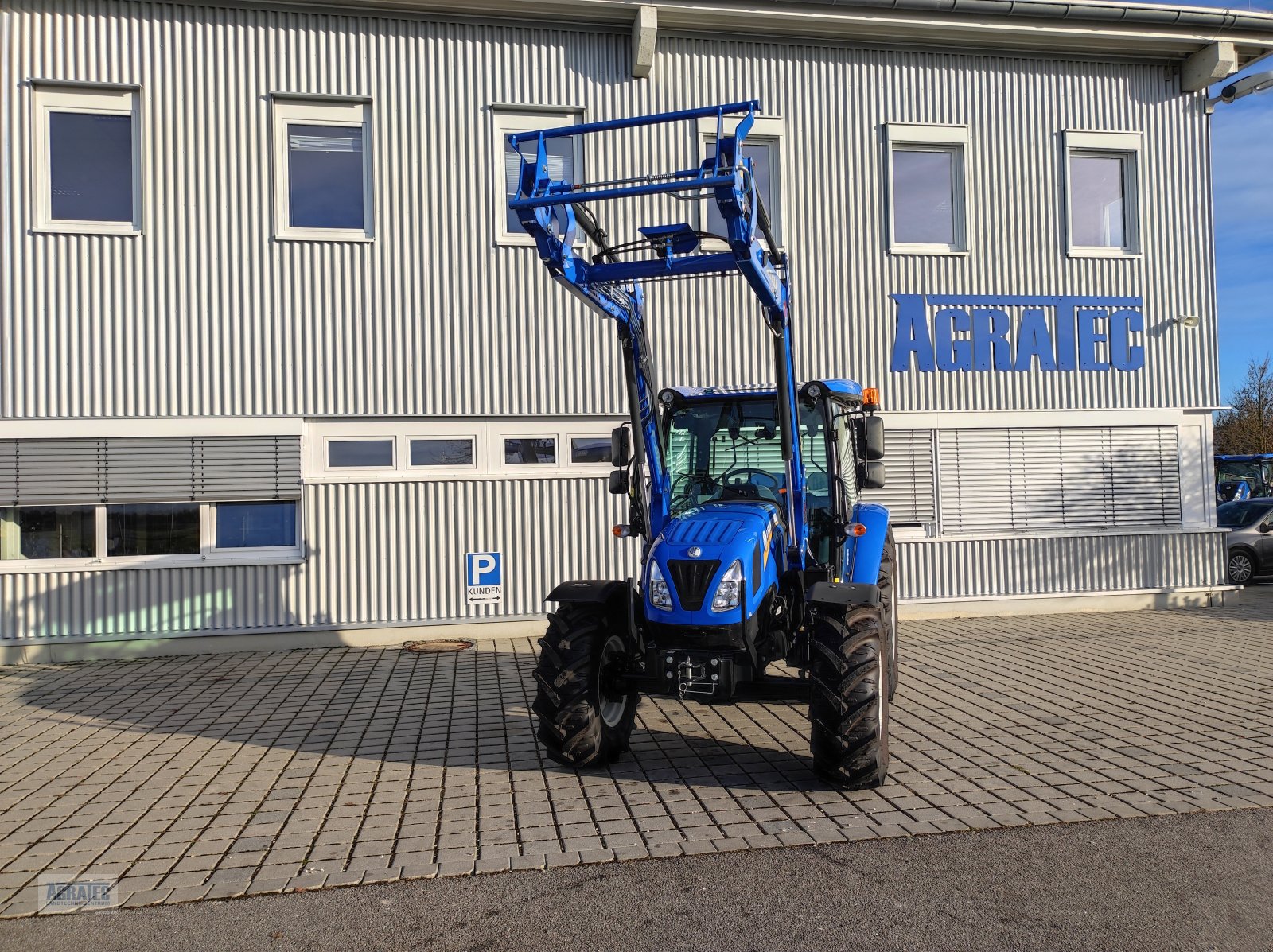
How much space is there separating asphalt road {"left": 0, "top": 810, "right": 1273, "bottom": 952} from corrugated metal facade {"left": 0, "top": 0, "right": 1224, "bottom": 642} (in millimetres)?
6916

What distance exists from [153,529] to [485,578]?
3.53m

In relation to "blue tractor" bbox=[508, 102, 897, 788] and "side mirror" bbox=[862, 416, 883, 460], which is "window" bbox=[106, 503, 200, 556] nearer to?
"blue tractor" bbox=[508, 102, 897, 788]

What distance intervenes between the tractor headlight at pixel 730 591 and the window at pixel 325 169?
23.8ft

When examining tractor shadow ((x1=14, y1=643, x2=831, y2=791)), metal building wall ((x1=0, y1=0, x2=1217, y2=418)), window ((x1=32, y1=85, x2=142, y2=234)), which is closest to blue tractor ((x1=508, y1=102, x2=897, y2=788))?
tractor shadow ((x1=14, y1=643, x2=831, y2=791))

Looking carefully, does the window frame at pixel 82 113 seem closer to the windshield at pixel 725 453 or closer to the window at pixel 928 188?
the windshield at pixel 725 453

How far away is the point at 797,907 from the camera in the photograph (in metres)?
4.00

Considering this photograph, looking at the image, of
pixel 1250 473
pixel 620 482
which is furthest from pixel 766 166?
pixel 1250 473

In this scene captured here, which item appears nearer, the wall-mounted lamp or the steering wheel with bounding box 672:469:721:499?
the steering wheel with bounding box 672:469:721:499

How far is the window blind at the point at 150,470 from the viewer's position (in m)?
10.2

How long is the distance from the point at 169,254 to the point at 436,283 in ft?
9.21

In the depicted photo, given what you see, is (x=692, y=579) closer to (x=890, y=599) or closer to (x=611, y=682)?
(x=611, y=682)

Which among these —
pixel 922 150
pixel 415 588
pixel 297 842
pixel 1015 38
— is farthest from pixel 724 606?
pixel 1015 38

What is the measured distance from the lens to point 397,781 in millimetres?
5883

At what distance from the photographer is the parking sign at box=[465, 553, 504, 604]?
1108 cm
